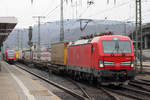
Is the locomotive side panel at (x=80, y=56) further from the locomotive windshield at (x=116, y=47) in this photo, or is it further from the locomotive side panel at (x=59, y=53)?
the locomotive side panel at (x=59, y=53)

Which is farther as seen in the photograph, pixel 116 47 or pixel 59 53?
pixel 59 53

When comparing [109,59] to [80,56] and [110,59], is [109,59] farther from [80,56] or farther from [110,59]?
[80,56]

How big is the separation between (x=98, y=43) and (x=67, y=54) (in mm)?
7242

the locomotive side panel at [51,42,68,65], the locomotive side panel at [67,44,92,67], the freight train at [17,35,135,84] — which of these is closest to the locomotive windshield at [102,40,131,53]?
the freight train at [17,35,135,84]

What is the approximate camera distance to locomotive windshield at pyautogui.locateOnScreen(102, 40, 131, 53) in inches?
635

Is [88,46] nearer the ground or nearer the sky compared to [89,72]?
nearer the sky

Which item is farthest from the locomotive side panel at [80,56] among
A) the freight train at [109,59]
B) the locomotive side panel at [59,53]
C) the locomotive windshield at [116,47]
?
the locomotive side panel at [59,53]

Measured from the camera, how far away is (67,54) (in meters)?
23.1

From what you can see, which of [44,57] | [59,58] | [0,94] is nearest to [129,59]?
[0,94]

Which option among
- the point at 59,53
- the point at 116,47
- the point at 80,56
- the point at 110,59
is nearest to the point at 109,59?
the point at 110,59

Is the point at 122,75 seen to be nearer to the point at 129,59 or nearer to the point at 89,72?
the point at 129,59

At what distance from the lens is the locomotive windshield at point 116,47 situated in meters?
16.1

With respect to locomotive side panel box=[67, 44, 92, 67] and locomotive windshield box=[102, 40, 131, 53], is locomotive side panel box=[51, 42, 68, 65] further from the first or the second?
locomotive windshield box=[102, 40, 131, 53]

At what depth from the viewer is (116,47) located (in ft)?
53.5
